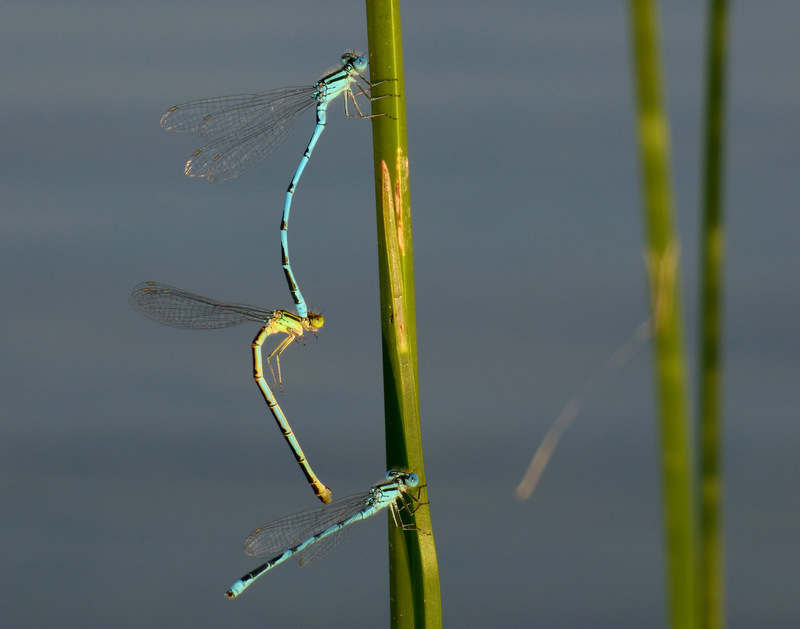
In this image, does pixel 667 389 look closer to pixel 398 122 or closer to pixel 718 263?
pixel 718 263

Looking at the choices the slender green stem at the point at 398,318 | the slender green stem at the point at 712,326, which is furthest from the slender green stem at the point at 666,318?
the slender green stem at the point at 398,318

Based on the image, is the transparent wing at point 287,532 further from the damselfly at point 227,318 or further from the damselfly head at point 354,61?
the damselfly head at point 354,61

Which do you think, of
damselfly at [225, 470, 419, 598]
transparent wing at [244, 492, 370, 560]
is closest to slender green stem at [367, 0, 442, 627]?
damselfly at [225, 470, 419, 598]

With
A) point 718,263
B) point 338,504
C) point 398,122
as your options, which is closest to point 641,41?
point 718,263

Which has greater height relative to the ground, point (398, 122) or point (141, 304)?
point (398, 122)

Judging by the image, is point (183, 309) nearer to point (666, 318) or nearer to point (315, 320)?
point (315, 320)

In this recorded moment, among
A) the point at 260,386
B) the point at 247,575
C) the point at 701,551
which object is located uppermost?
the point at 701,551

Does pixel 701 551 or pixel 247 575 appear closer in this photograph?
pixel 701 551

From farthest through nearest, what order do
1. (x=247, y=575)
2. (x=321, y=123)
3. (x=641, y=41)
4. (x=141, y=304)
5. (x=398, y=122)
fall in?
(x=141, y=304)
(x=247, y=575)
(x=321, y=123)
(x=398, y=122)
(x=641, y=41)
